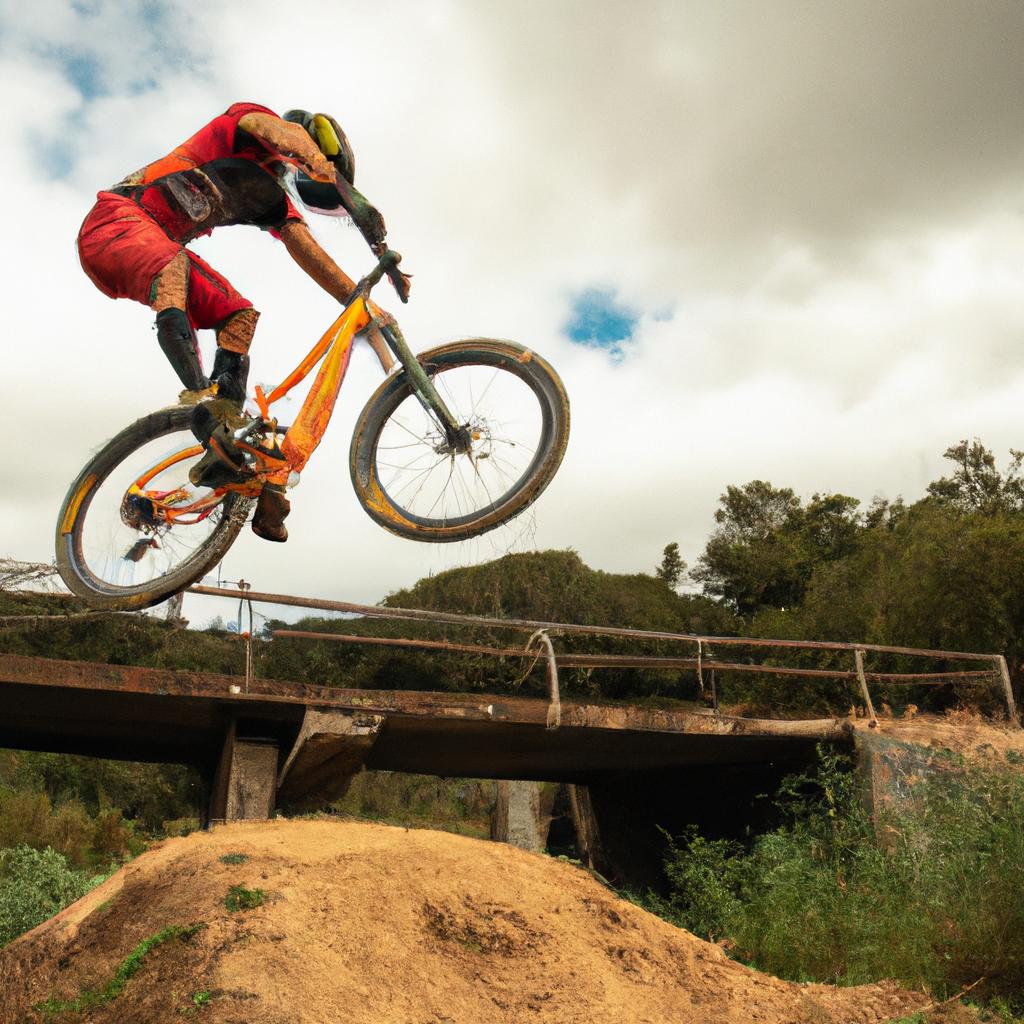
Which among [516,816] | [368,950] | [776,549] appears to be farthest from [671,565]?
[368,950]

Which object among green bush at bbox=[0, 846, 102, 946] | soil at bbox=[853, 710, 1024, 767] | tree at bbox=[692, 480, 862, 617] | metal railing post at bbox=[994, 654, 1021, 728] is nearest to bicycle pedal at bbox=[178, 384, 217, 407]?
green bush at bbox=[0, 846, 102, 946]

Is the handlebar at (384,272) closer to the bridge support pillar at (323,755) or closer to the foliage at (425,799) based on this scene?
the bridge support pillar at (323,755)

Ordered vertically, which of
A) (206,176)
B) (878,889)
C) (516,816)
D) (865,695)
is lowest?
(878,889)

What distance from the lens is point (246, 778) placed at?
991 cm

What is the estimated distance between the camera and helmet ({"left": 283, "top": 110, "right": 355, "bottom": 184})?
213 inches

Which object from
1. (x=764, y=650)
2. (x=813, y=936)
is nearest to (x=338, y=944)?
(x=813, y=936)

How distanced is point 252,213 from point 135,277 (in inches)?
29.1

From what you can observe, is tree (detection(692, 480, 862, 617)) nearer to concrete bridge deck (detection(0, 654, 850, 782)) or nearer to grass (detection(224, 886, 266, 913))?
concrete bridge deck (detection(0, 654, 850, 782))

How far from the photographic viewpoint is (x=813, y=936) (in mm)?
9828

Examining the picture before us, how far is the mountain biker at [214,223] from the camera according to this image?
5.18m

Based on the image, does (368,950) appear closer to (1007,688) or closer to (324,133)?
(324,133)

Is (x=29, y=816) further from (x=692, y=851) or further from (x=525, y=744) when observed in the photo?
(x=692, y=851)

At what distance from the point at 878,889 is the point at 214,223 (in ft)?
28.3

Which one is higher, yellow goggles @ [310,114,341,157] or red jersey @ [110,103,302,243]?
yellow goggles @ [310,114,341,157]
